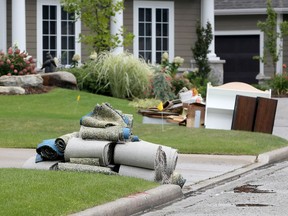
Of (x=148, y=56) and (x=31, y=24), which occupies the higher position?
(x=31, y=24)

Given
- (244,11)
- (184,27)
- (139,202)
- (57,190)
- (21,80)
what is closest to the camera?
(57,190)

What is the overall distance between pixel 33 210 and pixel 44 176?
214cm

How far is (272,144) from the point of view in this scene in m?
18.3

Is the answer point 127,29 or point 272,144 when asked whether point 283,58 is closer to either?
point 127,29

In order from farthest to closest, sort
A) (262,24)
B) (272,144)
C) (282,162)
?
(262,24), (272,144), (282,162)

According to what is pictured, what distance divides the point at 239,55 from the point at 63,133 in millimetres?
21284

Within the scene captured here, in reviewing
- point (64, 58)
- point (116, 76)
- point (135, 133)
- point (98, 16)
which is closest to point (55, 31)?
point (64, 58)

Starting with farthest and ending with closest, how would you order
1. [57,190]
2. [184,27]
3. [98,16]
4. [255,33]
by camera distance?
[255,33] < [184,27] < [98,16] < [57,190]

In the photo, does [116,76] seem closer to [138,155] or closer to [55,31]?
[55,31]

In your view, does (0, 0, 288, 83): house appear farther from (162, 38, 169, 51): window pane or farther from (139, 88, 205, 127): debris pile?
(139, 88, 205, 127): debris pile

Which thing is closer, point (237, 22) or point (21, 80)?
point (21, 80)

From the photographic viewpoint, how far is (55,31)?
108 feet

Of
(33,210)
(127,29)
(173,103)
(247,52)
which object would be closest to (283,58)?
(247,52)

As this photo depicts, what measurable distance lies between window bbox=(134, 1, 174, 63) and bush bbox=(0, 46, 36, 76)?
6.40 metres
